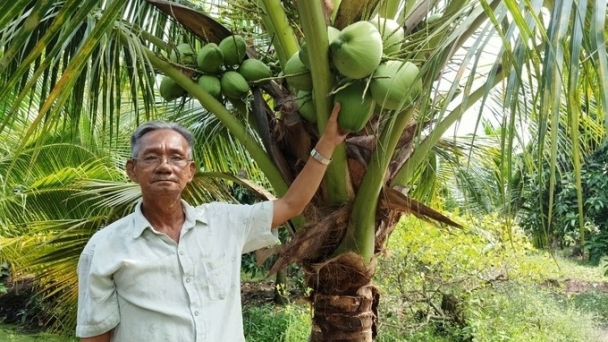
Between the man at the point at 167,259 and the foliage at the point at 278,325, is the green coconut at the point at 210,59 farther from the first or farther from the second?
the foliage at the point at 278,325

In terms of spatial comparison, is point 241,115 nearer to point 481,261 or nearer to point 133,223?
point 133,223

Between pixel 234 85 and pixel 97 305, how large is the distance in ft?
3.04

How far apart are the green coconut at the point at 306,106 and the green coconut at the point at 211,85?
1.09 feet

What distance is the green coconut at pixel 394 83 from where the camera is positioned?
1646mm

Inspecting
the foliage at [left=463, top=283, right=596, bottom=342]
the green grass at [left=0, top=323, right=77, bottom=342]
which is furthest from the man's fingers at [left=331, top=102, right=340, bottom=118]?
the green grass at [left=0, top=323, right=77, bottom=342]

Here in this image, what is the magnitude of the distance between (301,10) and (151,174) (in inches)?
23.7

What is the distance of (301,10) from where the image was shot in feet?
5.49

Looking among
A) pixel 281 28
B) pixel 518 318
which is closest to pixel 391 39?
pixel 281 28

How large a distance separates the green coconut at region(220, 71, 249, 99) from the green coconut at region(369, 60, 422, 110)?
66cm

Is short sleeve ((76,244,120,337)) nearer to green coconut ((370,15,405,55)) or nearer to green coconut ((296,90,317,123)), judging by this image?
green coconut ((296,90,317,123))

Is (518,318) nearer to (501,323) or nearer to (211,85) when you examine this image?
(501,323)

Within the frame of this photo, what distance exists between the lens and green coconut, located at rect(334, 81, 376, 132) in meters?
1.78

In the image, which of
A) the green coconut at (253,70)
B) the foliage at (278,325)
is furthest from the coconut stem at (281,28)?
the foliage at (278,325)

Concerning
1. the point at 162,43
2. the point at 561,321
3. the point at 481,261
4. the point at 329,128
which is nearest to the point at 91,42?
the point at 329,128
